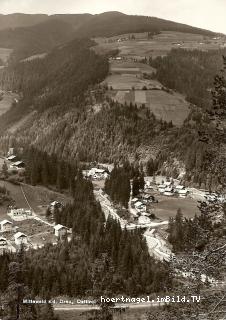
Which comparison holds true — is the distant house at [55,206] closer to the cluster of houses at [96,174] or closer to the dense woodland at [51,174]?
the dense woodland at [51,174]

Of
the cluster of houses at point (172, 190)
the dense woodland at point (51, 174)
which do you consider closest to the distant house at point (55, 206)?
the dense woodland at point (51, 174)

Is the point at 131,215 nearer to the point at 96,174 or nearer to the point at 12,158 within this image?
the point at 96,174

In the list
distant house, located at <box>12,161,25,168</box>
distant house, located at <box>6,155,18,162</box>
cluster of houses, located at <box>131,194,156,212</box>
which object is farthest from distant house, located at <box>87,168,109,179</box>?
cluster of houses, located at <box>131,194,156,212</box>

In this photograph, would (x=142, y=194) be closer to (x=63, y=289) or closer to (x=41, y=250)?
(x=41, y=250)

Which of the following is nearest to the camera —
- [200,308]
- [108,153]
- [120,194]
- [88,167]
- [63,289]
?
[200,308]

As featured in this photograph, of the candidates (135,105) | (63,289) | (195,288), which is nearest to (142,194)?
(63,289)
